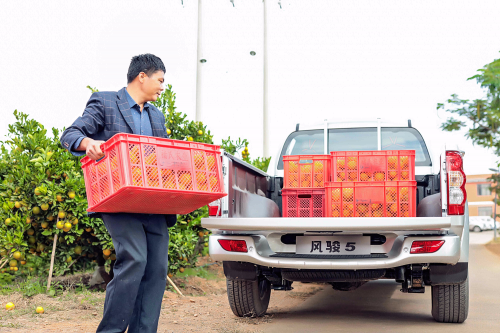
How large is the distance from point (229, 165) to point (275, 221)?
656 millimetres

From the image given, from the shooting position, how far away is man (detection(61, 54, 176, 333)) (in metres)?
3.13

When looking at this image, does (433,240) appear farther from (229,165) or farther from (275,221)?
(229,165)

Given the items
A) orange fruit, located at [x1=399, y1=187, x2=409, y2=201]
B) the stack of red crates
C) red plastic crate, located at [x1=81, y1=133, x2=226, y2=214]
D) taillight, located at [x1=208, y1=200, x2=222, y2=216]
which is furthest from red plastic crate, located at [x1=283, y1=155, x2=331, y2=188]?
red plastic crate, located at [x1=81, y1=133, x2=226, y2=214]

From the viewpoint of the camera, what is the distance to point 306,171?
222 inches

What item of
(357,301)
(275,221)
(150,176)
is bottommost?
(357,301)

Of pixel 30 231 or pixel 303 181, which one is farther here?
pixel 30 231

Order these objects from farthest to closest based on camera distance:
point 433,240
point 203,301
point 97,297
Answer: point 203,301
point 97,297
point 433,240

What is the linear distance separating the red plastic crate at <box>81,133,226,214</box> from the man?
129 mm

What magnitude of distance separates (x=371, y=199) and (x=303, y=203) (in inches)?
31.4

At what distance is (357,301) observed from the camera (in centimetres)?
680

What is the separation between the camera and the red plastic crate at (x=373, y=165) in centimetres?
533

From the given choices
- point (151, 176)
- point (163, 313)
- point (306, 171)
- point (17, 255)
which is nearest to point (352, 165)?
point (306, 171)

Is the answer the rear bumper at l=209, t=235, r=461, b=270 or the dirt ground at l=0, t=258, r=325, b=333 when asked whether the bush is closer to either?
the dirt ground at l=0, t=258, r=325, b=333

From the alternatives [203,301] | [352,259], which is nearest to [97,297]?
[203,301]
